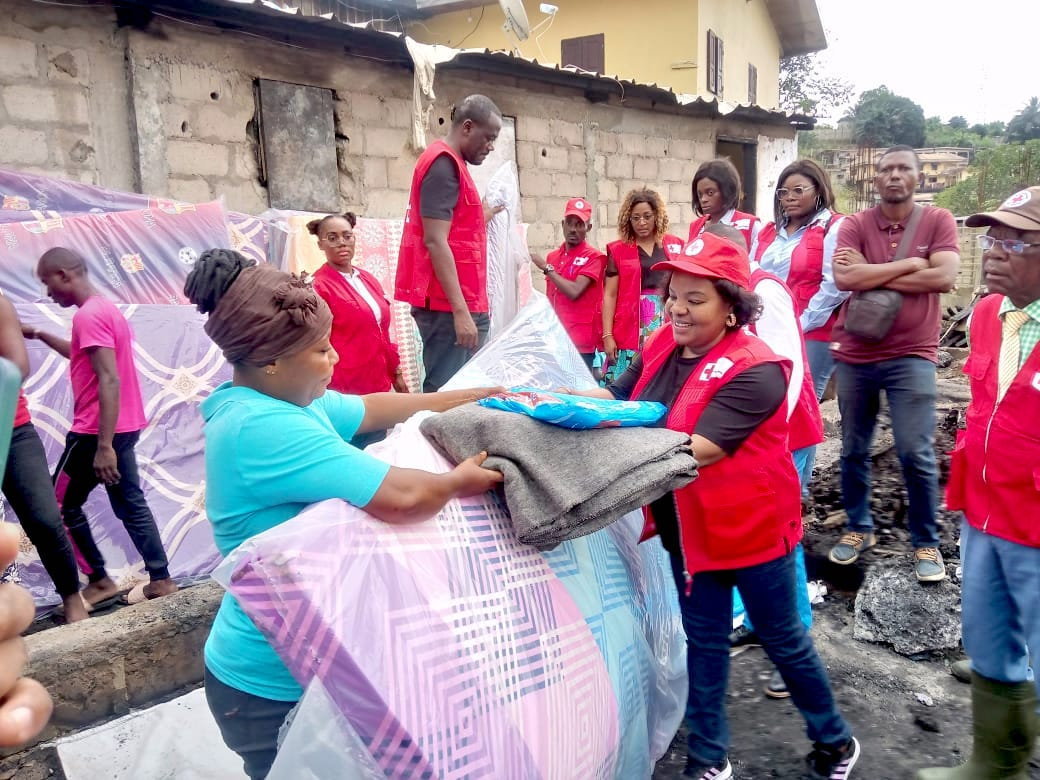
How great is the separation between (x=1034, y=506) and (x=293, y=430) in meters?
1.85

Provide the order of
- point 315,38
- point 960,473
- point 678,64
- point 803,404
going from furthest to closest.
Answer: point 678,64 < point 315,38 < point 803,404 < point 960,473

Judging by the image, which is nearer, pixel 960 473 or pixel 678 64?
pixel 960 473

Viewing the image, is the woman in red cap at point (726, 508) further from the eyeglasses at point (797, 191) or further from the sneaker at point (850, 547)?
the eyeglasses at point (797, 191)

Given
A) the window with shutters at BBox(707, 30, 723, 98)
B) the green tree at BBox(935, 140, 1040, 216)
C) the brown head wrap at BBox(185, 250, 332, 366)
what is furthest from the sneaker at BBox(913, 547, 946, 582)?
the green tree at BBox(935, 140, 1040, 216)

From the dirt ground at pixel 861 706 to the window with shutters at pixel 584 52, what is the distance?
1202cm

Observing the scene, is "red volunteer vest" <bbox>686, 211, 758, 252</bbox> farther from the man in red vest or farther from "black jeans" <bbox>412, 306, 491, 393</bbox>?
"black jeans" <bbox>412, 306, 491, 393</bbox>

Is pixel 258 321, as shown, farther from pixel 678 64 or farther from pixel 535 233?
pixel 678 64

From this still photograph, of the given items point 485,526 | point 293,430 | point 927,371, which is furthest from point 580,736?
point 927,371

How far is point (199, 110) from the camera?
18.5ft

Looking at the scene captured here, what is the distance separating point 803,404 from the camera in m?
2.83

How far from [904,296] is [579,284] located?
2.40 metres

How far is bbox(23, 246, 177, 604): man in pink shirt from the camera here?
137 inches

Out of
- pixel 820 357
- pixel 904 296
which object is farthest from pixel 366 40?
pixel 904 296

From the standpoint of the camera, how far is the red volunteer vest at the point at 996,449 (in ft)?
6.73
